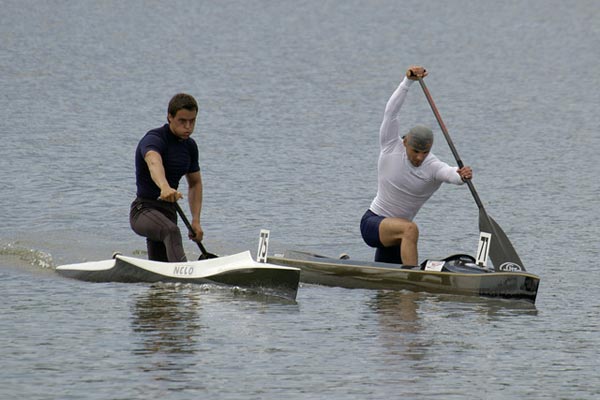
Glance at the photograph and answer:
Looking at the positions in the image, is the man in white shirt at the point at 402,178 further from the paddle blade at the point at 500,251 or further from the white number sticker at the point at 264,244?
the white number sticker at the point at 264,244

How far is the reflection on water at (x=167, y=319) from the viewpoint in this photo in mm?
11992

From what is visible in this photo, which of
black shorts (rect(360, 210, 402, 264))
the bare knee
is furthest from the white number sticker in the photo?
the bare knee

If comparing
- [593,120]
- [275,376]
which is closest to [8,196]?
[275,376]

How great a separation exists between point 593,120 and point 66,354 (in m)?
22.4

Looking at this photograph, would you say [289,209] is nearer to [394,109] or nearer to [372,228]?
[372,228]

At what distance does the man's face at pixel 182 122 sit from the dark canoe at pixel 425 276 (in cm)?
194

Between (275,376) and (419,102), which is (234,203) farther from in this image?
(419,102)

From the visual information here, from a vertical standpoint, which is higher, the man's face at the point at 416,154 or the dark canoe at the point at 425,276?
the man's face at the point at 416,154

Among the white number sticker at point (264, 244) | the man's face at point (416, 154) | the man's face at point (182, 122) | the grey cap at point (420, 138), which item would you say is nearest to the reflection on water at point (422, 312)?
the white number sticker at point (264, 244)

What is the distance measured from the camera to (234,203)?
69.4ft

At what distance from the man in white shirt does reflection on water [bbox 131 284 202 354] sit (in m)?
1.95

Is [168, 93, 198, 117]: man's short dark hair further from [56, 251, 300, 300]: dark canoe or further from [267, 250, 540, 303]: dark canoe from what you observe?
[267, 250, 540, 303]: dark canoe

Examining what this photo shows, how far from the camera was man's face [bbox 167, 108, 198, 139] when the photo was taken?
→ 13.8 m

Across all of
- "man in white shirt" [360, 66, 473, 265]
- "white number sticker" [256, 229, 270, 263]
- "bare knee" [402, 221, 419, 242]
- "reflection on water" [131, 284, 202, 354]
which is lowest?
"reflection on water" [131, 284, 202, 354]
